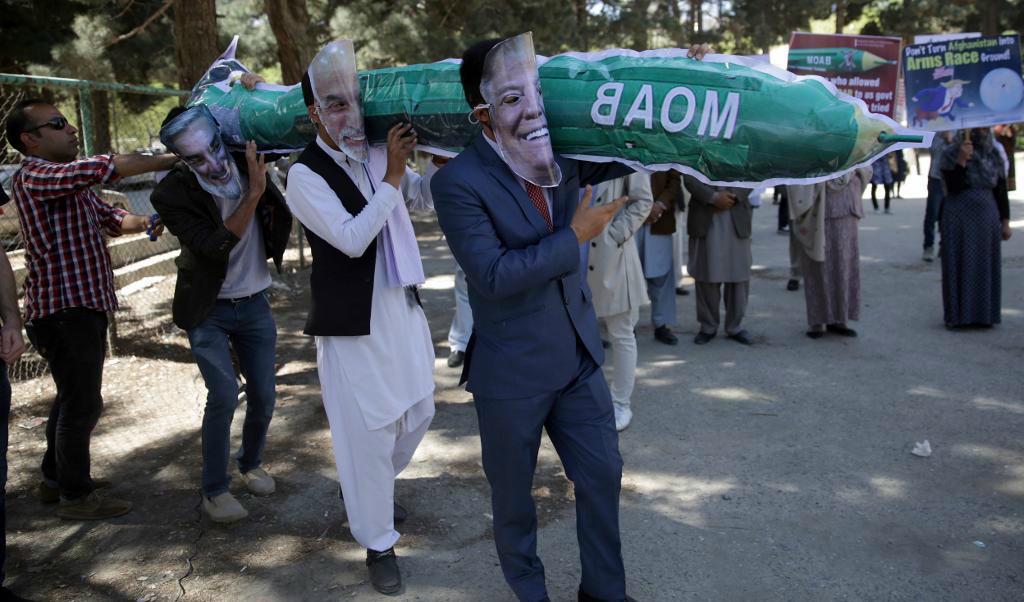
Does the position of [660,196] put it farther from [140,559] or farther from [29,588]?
[29,588]

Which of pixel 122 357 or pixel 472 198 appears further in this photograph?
pixel 122 357

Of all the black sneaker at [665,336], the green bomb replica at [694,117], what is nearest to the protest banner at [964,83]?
the black sneaker at [665,336]

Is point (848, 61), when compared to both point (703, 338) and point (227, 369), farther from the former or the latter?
point (227, 369)

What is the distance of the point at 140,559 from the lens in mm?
3799

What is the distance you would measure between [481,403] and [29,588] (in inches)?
86.6

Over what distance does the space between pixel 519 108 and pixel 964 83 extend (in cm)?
465

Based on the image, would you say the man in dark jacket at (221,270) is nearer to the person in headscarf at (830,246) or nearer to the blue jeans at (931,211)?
the person in headscarf at (830,246)

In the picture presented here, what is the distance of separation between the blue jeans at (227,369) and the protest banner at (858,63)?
15.6ft

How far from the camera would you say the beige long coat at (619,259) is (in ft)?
16.9

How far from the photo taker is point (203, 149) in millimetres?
3580

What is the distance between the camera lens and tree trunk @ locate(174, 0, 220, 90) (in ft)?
23.9

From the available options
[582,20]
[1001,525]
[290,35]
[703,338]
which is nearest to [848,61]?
[703,338]

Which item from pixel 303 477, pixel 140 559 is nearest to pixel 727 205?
pixel 303 477

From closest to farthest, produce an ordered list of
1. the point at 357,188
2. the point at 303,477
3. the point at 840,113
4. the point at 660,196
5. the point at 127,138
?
the point at 840,113, the point at 357,188, the point at 303,477, the point at 660,196, the point at 127,138
